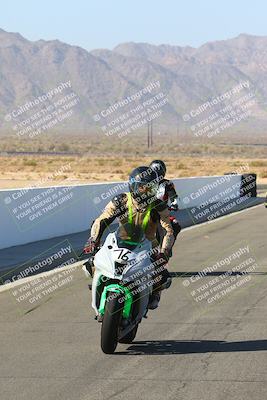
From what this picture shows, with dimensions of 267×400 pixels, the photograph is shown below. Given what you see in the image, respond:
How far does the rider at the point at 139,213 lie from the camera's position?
920 centimetres

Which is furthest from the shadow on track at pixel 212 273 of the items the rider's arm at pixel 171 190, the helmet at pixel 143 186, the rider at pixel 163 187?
the helmet at pixel 143 186

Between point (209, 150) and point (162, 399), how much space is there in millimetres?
148702

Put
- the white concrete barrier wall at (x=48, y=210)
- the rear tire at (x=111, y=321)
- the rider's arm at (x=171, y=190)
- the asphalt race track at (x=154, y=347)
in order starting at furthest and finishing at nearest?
the white concrete barrier wall at (x=48, y=210), the rider's arm at (x=171, y=190), the rear tire at (x=111, y=321), the asphalt race track at (x=154, y=347)

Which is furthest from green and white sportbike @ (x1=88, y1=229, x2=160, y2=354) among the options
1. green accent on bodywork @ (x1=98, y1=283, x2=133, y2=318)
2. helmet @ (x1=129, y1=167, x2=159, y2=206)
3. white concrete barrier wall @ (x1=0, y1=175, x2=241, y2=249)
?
white concrete barrier wall @ (x1=0, y1=175, x2=241, y2=249)

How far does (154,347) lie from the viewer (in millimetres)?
9445

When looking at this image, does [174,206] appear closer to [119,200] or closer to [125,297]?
[119,200]

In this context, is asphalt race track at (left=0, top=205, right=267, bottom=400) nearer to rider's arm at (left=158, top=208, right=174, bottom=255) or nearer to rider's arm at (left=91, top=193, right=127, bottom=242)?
rider's arm at (left=158, top=208, right=174, bottom=255)

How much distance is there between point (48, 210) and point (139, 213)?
1184 cm

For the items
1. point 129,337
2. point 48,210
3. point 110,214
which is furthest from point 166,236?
point 48,210

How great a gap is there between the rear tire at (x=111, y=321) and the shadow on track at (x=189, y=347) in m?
0.31

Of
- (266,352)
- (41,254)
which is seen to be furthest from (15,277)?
(266,352)

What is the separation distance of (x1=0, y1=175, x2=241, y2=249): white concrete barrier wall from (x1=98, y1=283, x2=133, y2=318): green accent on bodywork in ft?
32.1

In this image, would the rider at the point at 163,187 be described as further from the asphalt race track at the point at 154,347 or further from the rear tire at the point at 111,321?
the rear tire at the point at 111,321

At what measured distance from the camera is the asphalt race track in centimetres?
769
